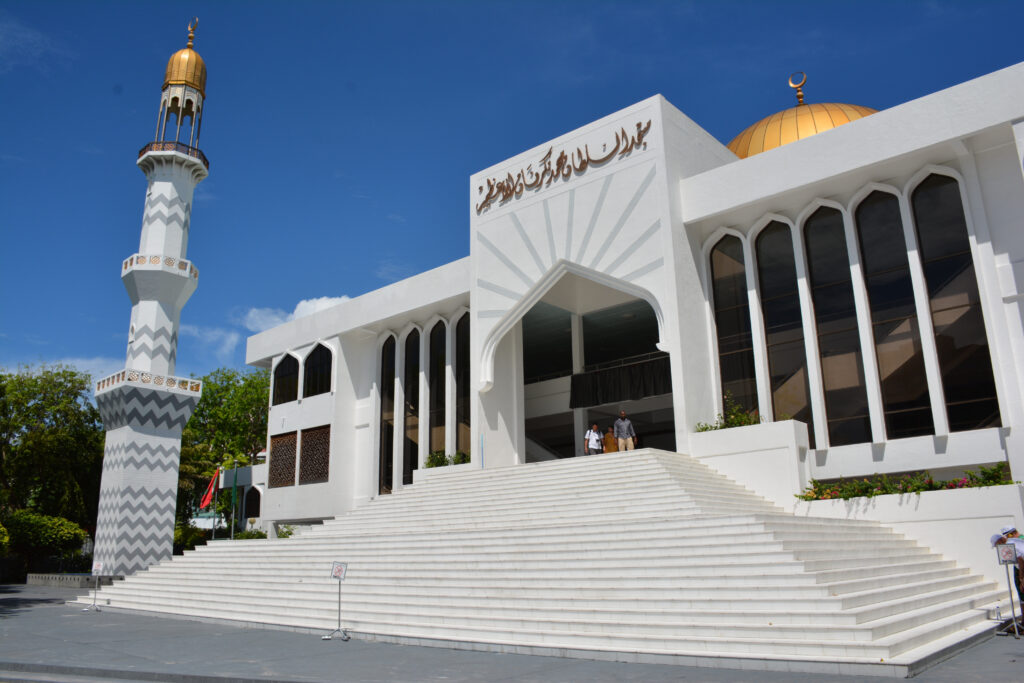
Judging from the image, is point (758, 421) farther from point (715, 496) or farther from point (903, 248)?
point (903, 248)

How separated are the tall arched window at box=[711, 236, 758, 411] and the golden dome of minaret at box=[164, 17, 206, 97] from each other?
57.2 feet

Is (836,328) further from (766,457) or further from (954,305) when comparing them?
(766,457)

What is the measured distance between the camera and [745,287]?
17.9 metres

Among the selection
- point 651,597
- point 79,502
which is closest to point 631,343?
point 651,597

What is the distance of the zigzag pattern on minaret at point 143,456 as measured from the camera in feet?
69.4

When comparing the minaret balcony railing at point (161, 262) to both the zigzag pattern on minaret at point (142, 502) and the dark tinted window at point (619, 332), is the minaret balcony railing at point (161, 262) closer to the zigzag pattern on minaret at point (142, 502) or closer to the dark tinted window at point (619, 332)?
the zigzag pattern on minaret at point (142, 502)

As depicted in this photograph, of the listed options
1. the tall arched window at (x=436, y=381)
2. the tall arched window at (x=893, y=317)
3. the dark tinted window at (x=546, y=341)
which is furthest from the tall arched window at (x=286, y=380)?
the tall arched window at (x=893, y=317)

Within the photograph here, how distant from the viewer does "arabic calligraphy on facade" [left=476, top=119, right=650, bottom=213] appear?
60.2ft

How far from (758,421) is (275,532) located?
58.4ft

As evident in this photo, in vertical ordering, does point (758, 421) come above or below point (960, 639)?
above

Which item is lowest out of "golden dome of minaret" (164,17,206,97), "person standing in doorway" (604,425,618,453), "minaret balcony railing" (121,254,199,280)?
"person standing in doorway" (604,425,618,453)

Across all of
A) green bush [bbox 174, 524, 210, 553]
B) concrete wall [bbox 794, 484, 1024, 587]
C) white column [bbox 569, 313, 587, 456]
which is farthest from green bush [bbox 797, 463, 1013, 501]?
green bush [bbox 174, 524, 210, 553]

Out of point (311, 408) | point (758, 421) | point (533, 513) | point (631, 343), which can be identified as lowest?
point (533, 513)

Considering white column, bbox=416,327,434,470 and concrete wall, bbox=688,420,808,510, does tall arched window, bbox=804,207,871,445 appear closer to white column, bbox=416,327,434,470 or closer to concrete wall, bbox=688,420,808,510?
concrete wall, bbox=688,420,808,510
